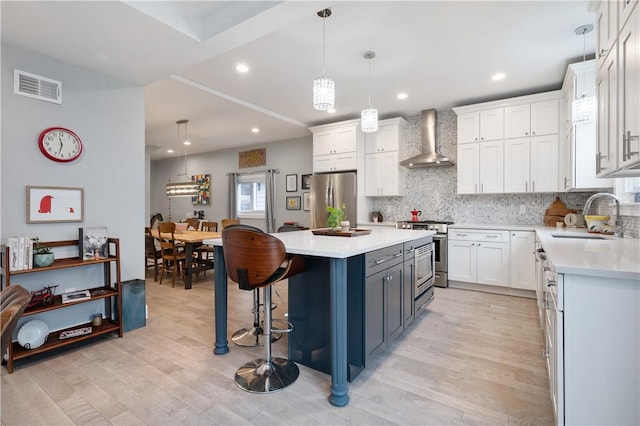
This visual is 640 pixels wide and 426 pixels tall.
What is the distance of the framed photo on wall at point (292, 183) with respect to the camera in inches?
261

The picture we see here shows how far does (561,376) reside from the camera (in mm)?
1363

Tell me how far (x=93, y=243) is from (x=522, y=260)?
4652 millimetres

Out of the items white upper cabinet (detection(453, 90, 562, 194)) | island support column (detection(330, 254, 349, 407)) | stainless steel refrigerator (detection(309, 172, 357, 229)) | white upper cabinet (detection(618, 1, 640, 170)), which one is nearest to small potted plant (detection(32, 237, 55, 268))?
island support column (detection(330, 254, 349, 407))

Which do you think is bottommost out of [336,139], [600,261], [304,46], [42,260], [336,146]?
[42,260]

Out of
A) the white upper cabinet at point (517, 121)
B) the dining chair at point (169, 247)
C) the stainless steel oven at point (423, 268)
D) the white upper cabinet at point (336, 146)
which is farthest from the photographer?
the white upper cabinet at point (336, 146)

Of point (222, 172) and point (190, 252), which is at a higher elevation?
point (222, 172)

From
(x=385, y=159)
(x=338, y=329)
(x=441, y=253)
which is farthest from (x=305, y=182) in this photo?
(x=338, y=329)

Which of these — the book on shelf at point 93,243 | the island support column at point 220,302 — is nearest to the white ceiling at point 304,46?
the book on shelf at point 93,243

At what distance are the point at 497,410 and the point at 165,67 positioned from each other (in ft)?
11.6

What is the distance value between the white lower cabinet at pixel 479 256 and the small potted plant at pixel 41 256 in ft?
14.3

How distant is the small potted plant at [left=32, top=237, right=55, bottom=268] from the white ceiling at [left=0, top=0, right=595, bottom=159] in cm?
155

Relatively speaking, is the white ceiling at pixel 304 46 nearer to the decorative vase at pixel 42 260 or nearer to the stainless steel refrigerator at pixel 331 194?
the stainless steel refrigerator at pixel 331 194

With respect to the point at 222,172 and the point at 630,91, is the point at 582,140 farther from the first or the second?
the point at 222,172

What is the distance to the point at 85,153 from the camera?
277cm
